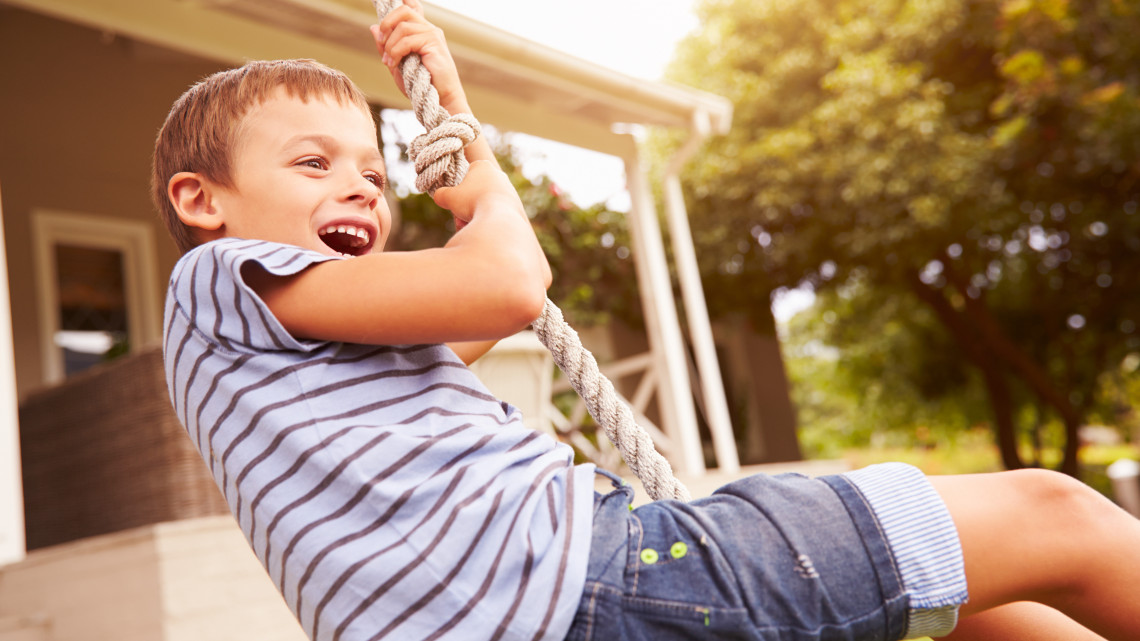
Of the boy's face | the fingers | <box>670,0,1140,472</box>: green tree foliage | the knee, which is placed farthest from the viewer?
<box>670,0,1140,472</box>: green tree foliage

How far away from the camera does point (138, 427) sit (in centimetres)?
371

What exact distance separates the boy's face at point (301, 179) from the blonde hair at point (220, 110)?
2 cm

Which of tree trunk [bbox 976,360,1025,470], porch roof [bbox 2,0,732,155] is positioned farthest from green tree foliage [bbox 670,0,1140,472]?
porch roof [bbox 2,0,732,155]

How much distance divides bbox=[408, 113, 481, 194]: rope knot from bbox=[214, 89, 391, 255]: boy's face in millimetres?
74

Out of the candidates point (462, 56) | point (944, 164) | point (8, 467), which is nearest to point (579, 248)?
point (462, 56)

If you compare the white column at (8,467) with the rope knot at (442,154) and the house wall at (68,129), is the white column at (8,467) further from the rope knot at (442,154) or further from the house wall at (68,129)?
the house wall at (68,129)

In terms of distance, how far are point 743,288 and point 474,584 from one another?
34.6ft

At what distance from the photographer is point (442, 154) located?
129 centimetres

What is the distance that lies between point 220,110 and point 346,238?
0.25 meters

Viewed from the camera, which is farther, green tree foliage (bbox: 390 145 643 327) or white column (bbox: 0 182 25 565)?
green tree foliage (bbox: 390 145 643 327)

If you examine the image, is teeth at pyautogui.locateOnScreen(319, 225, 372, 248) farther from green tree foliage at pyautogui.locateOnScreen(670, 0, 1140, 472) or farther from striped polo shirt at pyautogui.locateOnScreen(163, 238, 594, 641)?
green tree foliage at pyautogui.locateOnScreen(670, 0, 1140, 472)

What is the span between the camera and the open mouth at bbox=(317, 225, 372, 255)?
1.24 m

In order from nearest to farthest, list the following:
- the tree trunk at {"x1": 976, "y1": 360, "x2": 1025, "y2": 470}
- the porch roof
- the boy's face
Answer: the boy's face, the porch roof, the tree trunk at {"x1": 976, "y1": 360, "x2": 1025, "y2": 470}

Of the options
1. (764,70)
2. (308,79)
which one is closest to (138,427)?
(308,79)
